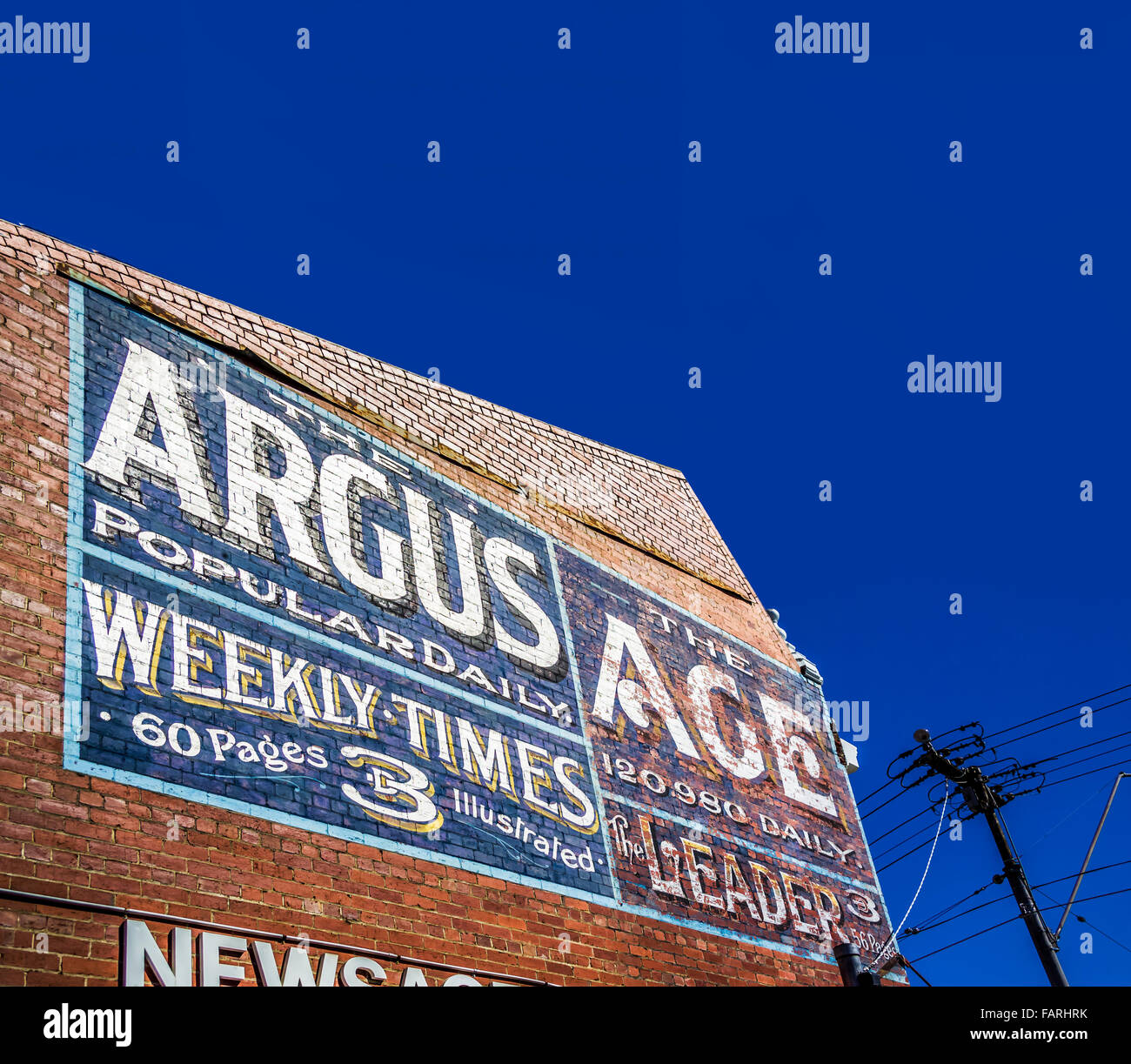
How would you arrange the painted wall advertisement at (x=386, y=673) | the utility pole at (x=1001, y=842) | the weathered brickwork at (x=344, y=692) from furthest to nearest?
the utility pole at (x=1001, y=842)
the painted wall advertisement at (x=386, y=673)
the weathered brickwork at (x=344, y=692)

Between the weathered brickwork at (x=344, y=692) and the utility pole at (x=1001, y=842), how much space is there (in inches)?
116

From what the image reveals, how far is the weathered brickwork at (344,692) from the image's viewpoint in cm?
740

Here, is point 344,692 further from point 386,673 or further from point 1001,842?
point 1001,842

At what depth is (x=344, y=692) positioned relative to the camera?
920cm

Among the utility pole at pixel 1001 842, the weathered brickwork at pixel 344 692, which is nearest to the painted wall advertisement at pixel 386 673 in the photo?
the weathered brickwork at pixel 344 692

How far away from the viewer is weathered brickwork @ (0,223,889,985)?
7.40 meters

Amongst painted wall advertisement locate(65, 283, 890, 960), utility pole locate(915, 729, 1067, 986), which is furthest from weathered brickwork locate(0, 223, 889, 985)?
utility pole locate(915, 729, 1067, 986)

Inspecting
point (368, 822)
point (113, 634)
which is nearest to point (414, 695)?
point (368, 822)

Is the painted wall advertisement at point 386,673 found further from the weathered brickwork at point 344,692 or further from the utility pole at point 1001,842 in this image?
the utility pole at point 1001,842

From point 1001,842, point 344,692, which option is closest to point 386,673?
point 344,692

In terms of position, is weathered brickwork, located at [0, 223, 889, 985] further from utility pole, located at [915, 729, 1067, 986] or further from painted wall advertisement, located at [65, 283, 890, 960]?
utility pole, located at [915, 729, 1067, 986]
